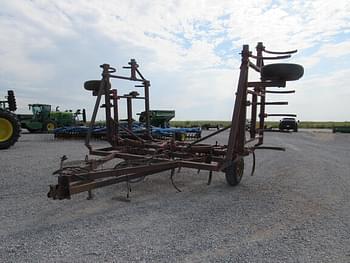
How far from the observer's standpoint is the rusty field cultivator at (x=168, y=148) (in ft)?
11.5

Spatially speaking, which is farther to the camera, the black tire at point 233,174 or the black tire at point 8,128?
the black tire at point 8,128

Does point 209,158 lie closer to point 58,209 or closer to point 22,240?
point 58,209

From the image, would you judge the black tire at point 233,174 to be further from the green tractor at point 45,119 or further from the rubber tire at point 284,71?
the green tractor at point 45,119

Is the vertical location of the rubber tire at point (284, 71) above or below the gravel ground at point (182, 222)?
above

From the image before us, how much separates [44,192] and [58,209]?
94 cm

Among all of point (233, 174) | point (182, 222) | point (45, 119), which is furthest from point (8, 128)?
point (45, 119)

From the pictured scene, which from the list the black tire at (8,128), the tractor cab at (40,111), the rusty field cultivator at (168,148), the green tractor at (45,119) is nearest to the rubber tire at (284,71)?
the rusty field cultivator at (168,148)

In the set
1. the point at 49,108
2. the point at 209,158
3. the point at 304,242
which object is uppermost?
the point at 49,108

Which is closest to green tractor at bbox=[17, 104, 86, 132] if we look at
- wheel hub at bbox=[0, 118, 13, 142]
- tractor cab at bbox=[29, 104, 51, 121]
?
tractor cab at bbox=[29, 104, 51, 121]

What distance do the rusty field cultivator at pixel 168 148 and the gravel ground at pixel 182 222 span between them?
398 mm

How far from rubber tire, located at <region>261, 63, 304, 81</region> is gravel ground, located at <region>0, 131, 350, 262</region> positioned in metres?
1.88

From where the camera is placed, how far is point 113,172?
11.9 ft

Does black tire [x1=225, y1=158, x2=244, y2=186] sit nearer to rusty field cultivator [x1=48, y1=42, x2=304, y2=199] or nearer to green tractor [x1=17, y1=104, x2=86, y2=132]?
rusty field cultivator [x1=48, y1=42, x2=304, y2=199]

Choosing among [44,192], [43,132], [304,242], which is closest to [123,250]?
[304,242]
